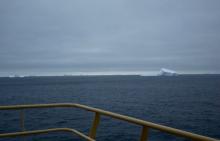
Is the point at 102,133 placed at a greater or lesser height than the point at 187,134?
lesser

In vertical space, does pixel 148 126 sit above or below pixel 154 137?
above

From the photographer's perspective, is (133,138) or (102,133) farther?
(102,133)

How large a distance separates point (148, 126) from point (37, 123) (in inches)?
907

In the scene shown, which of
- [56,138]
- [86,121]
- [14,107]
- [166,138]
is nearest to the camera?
[14,107]

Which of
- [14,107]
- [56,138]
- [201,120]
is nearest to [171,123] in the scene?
[201,120]

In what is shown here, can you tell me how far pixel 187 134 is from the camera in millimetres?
2092

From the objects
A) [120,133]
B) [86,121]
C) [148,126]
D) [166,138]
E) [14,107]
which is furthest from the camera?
[86,121]

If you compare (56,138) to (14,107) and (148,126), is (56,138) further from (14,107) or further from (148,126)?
(148,126)

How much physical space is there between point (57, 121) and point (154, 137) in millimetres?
10546

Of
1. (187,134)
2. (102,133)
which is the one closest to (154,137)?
(102,133)

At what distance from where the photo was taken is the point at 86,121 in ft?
84.0

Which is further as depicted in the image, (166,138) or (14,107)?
(166,138)

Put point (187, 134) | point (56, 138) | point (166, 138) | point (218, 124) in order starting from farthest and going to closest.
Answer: point (218, 124), point (166, 138), point (56, 138), point (187, 134)

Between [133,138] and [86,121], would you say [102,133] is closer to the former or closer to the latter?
[133,138]
